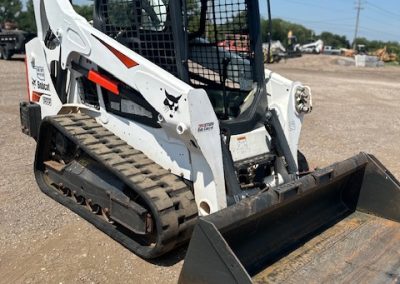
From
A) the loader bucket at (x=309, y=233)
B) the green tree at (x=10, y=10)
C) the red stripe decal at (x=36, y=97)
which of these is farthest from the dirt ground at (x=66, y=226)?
the green tree at (x=10, y=10)

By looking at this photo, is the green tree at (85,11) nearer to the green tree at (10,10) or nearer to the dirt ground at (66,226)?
the dirt ground at (66,226)

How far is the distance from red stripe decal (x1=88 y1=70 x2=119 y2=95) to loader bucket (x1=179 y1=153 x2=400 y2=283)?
177 cm

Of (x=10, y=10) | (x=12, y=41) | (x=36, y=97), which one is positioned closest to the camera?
(x=36, y=97)

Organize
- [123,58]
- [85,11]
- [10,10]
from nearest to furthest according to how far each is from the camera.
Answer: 1. [123,58]
2. [85,11]
3. [10,10]

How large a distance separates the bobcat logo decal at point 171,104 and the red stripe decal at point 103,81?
786 millimetres

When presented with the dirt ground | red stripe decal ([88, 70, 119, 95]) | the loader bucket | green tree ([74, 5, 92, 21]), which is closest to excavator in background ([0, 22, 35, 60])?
the dirt ground

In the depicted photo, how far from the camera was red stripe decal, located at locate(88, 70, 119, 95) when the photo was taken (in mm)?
4281

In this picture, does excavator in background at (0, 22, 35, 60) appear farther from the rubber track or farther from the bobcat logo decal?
the bobcat logo decal

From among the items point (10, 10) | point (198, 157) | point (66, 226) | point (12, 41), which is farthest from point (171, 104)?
point (10, 10)

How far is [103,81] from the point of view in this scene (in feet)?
14.3

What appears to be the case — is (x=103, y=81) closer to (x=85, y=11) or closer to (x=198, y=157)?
(x=85, y=11)

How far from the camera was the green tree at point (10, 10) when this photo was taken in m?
60.8

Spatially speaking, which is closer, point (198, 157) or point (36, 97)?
point (198, 157)

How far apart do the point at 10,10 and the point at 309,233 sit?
65050mm
